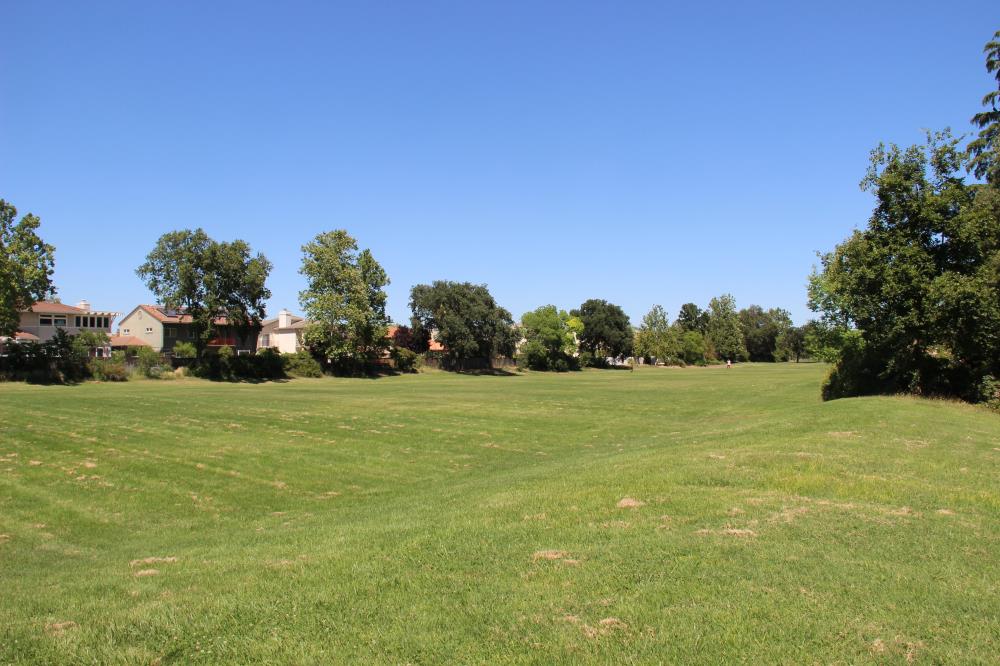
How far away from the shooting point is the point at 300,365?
87.8 m

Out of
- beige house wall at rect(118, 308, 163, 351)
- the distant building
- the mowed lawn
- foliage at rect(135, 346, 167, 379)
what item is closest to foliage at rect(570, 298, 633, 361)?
the distant building

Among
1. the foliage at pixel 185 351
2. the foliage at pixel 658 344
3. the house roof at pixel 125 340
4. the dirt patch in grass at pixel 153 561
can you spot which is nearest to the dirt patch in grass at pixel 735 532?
the dirt patch in grass at pixel 153 561

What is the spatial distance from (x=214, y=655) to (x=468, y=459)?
18.9 metres

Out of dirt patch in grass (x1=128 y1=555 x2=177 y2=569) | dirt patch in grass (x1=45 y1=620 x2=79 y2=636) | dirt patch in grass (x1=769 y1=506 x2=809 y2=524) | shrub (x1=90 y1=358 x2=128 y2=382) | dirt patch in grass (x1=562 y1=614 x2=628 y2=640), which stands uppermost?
shrub (x1=90 y1=358 x2=128 y2=382)

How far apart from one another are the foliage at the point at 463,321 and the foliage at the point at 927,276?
255ft

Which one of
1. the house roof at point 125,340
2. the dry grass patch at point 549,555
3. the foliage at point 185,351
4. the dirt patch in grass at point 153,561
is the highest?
the house roof at point 125,340

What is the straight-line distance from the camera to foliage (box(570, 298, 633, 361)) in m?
144

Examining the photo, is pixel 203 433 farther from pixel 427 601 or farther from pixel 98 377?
pixel 98 377

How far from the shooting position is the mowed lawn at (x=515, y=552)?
614 cm

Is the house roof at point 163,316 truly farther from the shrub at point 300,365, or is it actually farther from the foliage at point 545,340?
the foliage at point 545,340

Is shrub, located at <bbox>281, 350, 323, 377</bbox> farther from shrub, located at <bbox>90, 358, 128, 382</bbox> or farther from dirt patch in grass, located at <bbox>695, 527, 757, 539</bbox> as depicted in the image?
dirt patch in grass, located at <bbox>695, 527, 757, 539</bbox>

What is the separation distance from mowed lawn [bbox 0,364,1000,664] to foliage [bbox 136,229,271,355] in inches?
2341

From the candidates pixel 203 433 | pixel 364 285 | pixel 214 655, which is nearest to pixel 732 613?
pixel 214 655

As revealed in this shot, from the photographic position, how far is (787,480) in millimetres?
13336
